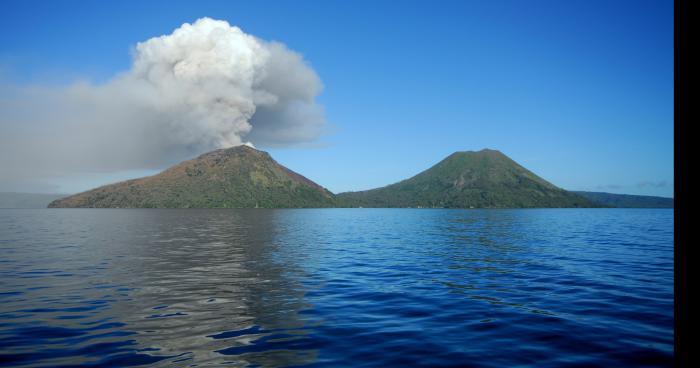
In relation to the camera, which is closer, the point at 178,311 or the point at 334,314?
the point at 334,314

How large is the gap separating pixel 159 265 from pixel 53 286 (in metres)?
9.28

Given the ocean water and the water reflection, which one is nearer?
the ocean water

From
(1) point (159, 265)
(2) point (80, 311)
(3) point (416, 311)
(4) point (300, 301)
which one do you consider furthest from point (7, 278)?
(3) point (416, 311)

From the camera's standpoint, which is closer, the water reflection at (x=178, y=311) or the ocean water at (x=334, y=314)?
the ocean water at (x=334, y=314)

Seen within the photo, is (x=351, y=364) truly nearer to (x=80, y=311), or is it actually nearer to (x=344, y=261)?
(x=80, y=311)

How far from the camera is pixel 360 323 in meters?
17.3

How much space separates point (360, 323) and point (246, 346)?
16.9 ft
